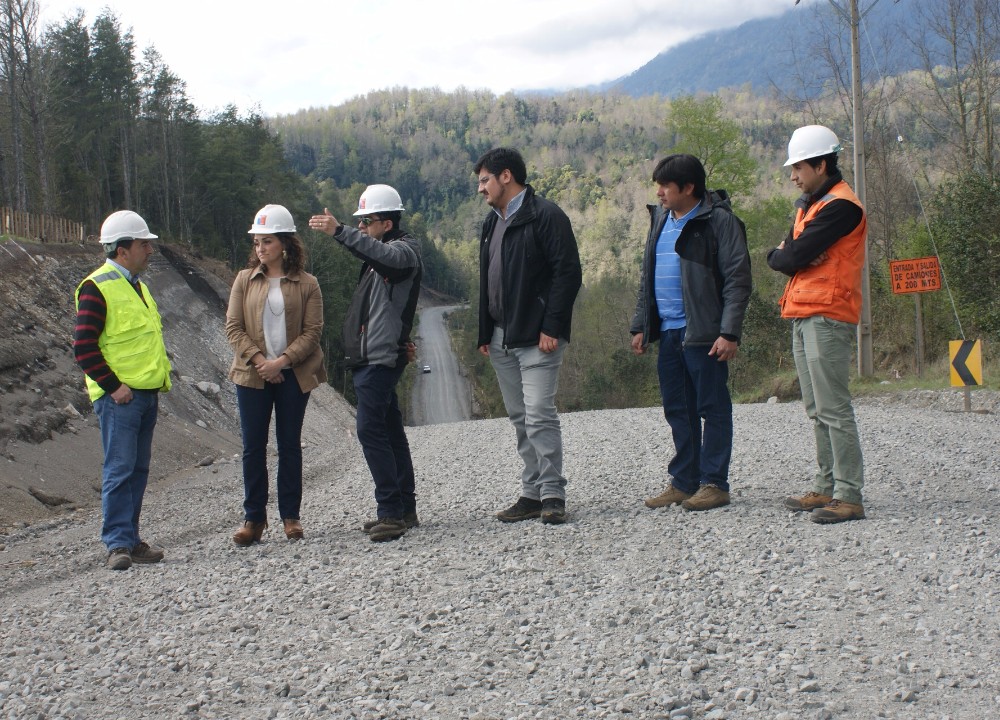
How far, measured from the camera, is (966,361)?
51.2 ft

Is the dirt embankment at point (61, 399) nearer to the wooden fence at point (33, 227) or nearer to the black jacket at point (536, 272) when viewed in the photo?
the wooden fence at point (33, 227)

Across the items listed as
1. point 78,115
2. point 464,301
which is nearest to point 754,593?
point 78,115

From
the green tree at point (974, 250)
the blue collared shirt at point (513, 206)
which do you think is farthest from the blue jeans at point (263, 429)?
the green tree at point (974, 250)

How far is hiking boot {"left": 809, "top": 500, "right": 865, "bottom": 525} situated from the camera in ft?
19.1

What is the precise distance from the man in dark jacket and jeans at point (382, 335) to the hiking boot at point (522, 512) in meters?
0.73

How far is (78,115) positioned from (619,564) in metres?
55.5

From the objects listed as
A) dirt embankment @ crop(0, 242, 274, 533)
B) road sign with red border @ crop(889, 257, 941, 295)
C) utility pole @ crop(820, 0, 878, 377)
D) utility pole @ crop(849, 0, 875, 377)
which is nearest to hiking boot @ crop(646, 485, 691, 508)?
dirt embankment @ crop(0, 242, 274, 533)

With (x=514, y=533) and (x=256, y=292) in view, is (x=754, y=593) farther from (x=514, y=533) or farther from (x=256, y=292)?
(x=256, y=292)

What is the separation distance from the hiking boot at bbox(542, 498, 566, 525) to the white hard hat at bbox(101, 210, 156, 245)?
338 centimetres

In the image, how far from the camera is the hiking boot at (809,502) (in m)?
6.23

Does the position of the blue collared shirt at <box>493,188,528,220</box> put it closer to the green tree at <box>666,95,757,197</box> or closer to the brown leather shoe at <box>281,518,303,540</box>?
the brown leather shoe at <box>281,518,303,540</box>

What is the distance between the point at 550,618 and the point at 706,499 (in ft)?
7.52

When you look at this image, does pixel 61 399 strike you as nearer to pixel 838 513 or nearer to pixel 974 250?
pixel 838 513

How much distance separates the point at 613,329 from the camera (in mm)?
60688
